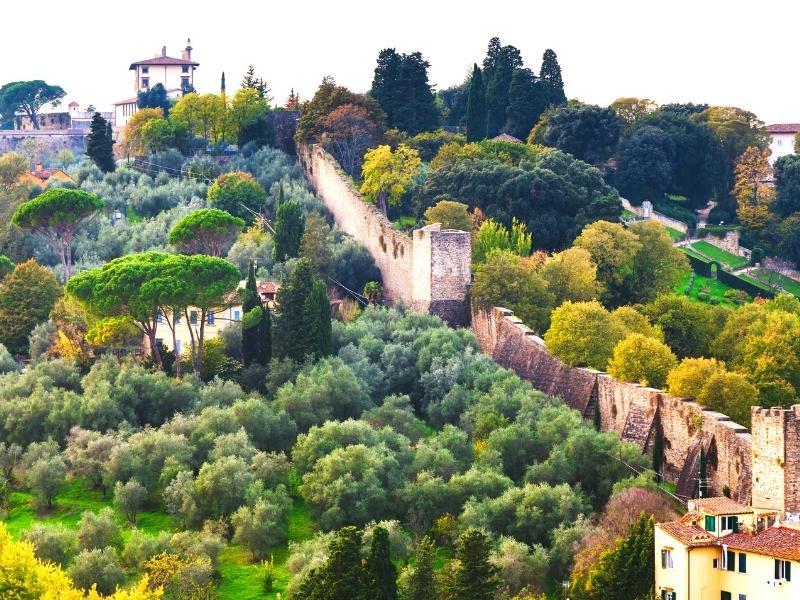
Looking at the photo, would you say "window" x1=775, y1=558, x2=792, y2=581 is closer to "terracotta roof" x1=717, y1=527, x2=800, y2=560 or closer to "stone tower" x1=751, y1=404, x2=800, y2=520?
"terracotta roof" x1=717, y1=527, x2=800, y2=560

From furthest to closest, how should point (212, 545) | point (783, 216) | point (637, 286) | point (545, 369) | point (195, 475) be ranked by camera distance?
point (783, 216) < point (637, 286) < point (545, 369) < point (195, 475) < point (212, 545)

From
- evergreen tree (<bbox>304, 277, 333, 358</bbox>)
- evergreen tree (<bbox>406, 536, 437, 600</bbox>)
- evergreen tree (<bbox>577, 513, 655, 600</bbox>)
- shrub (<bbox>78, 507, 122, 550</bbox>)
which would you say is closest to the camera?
evergreen tree (<bbox>577, 513, 655, 600</bbox>)

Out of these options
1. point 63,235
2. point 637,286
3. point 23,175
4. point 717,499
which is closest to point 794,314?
point 637,286

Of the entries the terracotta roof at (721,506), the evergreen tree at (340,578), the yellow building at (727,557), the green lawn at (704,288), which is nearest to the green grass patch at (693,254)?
the green lawn at (704,288)

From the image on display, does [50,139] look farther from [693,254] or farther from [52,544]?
[52,544]

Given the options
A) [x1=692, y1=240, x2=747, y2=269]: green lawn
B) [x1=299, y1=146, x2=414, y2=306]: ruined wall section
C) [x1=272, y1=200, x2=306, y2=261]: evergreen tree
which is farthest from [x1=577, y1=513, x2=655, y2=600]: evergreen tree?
[x1=692, y1=240, x2=747, y2=269]: green lawn

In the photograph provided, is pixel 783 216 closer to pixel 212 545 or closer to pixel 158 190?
pixel 158 190
